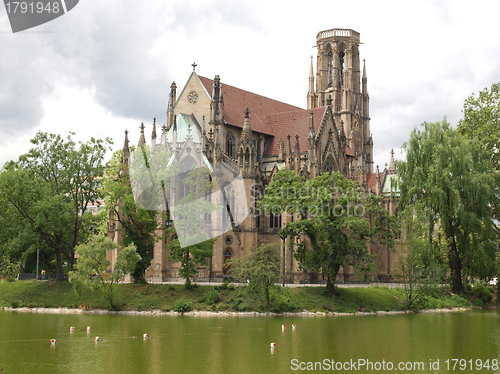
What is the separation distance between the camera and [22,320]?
37406mm

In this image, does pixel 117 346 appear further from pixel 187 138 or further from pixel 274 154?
pixel 274 154

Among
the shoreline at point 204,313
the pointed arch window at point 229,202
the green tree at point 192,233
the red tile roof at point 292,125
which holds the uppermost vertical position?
the red tile roof at point 292,125

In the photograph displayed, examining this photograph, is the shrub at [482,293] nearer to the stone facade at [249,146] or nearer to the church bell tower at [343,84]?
the stone facade at [249,146]

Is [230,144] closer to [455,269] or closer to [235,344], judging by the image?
[455,269]

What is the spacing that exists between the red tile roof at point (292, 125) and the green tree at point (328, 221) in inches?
791

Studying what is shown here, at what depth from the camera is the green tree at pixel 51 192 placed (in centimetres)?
4841

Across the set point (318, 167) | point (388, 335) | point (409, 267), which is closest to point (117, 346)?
point (388, 335)

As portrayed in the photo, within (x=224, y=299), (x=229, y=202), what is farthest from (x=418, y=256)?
(x=229, y=202)

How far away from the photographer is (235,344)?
1067 inches

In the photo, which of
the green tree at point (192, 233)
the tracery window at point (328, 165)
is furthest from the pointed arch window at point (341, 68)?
the green tree at point (192, 233)

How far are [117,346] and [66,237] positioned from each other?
97.6ft

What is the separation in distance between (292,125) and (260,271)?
107 ft

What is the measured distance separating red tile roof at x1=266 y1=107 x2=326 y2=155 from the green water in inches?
1269

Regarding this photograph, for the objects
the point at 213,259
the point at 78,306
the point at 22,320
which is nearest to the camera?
the point at 22,320
